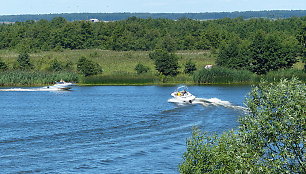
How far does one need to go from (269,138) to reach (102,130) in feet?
85.6

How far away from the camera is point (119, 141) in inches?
1652

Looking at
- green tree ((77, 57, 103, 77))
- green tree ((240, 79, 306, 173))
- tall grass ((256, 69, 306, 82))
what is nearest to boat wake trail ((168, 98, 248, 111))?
tall grass ((256, 69, 306, 82))

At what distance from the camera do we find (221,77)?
9462 centimetres

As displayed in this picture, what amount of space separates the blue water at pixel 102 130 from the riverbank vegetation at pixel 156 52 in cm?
1704

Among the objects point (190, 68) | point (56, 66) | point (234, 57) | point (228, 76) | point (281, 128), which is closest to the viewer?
point (281, 128)

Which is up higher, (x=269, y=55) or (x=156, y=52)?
(x=269, y=55)

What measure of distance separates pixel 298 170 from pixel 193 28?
5374 inches

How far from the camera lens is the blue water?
3503cm

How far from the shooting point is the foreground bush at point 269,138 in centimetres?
2169

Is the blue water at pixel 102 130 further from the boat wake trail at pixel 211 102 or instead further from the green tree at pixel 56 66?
the green tree at pixel 56 66

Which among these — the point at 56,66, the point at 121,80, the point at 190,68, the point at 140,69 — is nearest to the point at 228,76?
the point at 190,68

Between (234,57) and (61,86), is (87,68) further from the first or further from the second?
(234,57)

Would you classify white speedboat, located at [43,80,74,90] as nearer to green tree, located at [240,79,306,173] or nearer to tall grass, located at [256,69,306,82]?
tall grass, located at [256,69,306,82]

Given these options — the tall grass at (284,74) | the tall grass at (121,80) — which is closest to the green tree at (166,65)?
the tall grass at (121,80)
